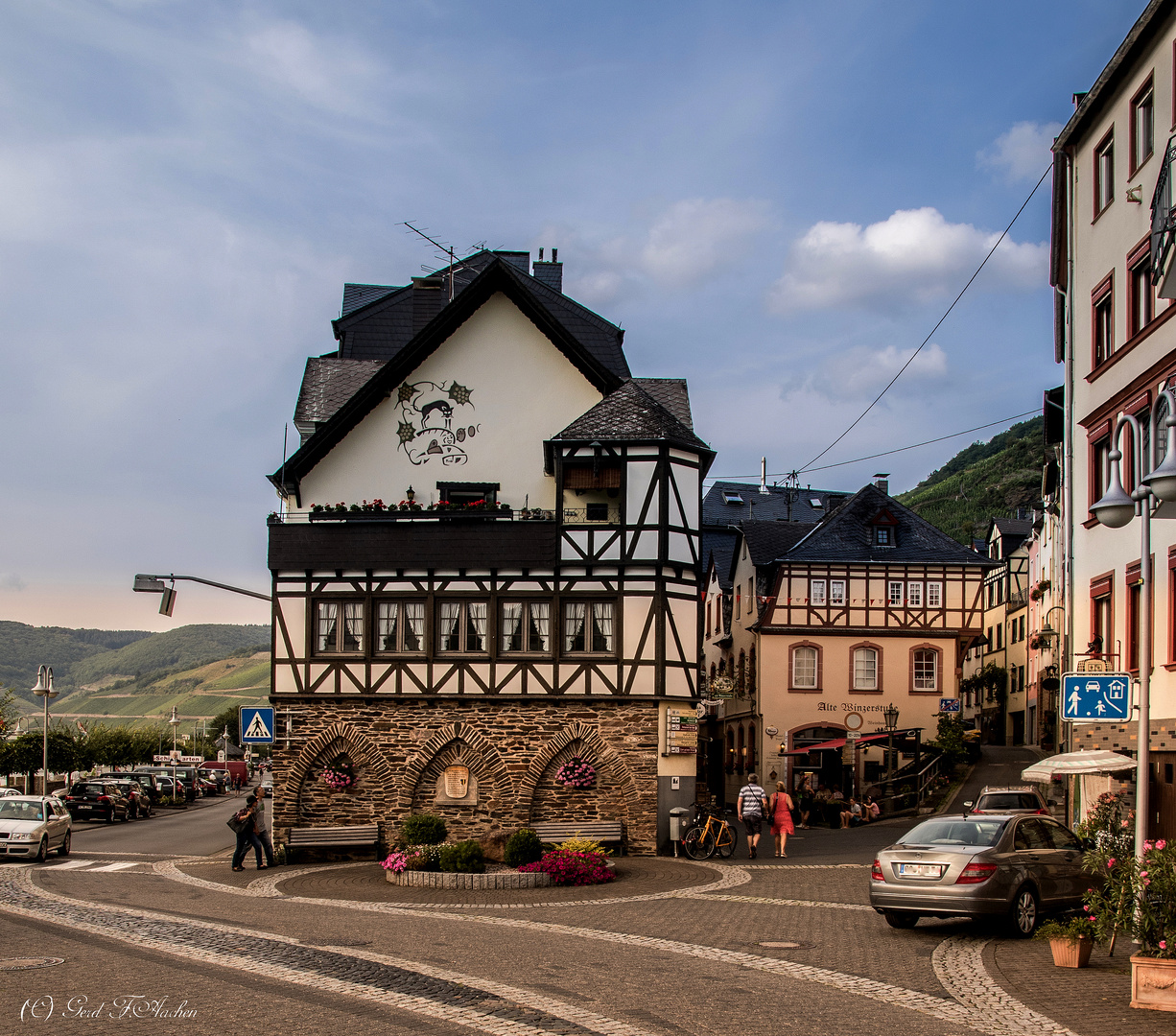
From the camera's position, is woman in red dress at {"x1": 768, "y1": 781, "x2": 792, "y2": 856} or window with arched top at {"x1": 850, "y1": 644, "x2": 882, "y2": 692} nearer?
woman in red dress at {"x1": 768, "y1": 781, "x2": 792, "y2": 856}

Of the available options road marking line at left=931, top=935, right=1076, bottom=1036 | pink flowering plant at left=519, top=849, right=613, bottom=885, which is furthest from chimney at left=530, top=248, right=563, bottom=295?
road marking line at left=931, top=935, right=1076, bottom=1036

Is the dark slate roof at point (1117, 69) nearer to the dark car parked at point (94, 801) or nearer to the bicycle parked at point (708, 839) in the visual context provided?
the bicycle parked at point (708, 839)

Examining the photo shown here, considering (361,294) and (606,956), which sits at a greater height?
(361,294)

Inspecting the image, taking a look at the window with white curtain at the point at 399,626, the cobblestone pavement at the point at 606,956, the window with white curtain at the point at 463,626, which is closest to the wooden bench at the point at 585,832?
the window with white curtain at the point at 463,626

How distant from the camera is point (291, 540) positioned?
30188 millimetres

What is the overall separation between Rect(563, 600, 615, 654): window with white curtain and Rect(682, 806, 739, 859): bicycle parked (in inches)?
165

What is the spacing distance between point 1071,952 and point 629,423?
724 inches

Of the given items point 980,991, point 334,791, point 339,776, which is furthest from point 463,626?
point 980,991

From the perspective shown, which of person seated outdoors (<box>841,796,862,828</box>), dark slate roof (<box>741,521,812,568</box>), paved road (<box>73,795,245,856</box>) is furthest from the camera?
dark slate roof (<box>741,521,812,568</box>)

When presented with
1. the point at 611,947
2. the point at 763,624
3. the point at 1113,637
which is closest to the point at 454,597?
the point at 1113,637

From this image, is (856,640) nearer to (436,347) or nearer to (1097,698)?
(436,347)

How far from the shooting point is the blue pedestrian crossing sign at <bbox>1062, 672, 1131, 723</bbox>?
1641 centimetres

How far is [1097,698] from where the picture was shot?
54.2 feet

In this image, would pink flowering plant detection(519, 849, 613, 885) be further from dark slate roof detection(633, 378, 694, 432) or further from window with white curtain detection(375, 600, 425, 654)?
A: dark slate roof detection(633, 378, 694, 432)
